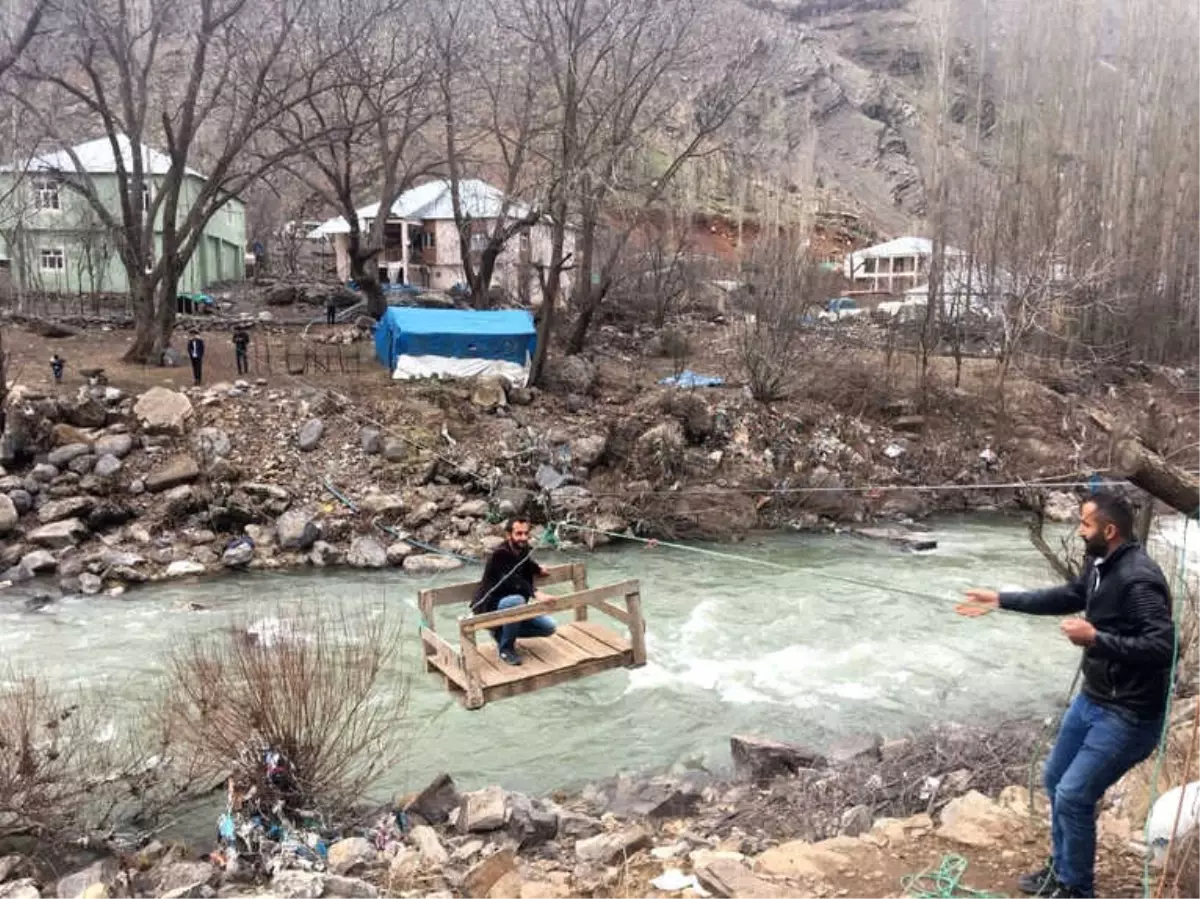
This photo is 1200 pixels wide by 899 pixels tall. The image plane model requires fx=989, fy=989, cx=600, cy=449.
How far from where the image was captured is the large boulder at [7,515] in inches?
641

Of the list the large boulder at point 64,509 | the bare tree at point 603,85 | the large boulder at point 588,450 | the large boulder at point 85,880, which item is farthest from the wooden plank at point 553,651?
the bare tree at point 603,85

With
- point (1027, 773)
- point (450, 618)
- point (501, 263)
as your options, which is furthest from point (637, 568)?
point (501, 263)

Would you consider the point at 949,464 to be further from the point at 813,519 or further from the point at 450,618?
the point at 450,618

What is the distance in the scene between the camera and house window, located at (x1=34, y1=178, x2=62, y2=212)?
32719mm

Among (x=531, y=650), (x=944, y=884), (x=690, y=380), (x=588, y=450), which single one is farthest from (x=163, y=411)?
(x=944, y=884)

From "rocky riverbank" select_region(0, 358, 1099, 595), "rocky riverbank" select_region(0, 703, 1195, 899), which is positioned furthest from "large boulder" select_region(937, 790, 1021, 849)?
"rocky riverbank" select_region(0, 358, 1099, 595)

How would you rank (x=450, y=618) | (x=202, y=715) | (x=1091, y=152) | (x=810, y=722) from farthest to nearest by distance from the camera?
(x=1091, y=152), (x=450, y=618), (x=810, y=722), (x=202, y=715)

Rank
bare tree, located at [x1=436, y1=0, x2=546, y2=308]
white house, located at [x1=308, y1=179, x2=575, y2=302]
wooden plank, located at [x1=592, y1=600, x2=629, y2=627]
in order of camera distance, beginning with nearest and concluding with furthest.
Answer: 1. wooden plank, located at [x1=592, y1=600, x2=629, y2=627]
2. bare tree, located at [x1=436, y1=0, x2=546, y2=308]
3. white house, located at [x1=308, y1=179, x2=575, y2=302]

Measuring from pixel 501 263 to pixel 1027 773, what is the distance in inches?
1410

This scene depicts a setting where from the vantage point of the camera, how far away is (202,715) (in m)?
7.41

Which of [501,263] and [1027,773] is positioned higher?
[501,263]

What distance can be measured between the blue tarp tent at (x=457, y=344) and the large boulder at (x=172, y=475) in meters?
5.90

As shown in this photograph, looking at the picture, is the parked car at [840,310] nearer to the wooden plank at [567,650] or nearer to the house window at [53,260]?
the wooden plank at [567,650]

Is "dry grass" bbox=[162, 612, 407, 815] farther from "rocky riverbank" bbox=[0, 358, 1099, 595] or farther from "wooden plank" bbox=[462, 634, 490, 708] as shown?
"rocky riverbank" bbox=[0, 358, 1099, 595]
